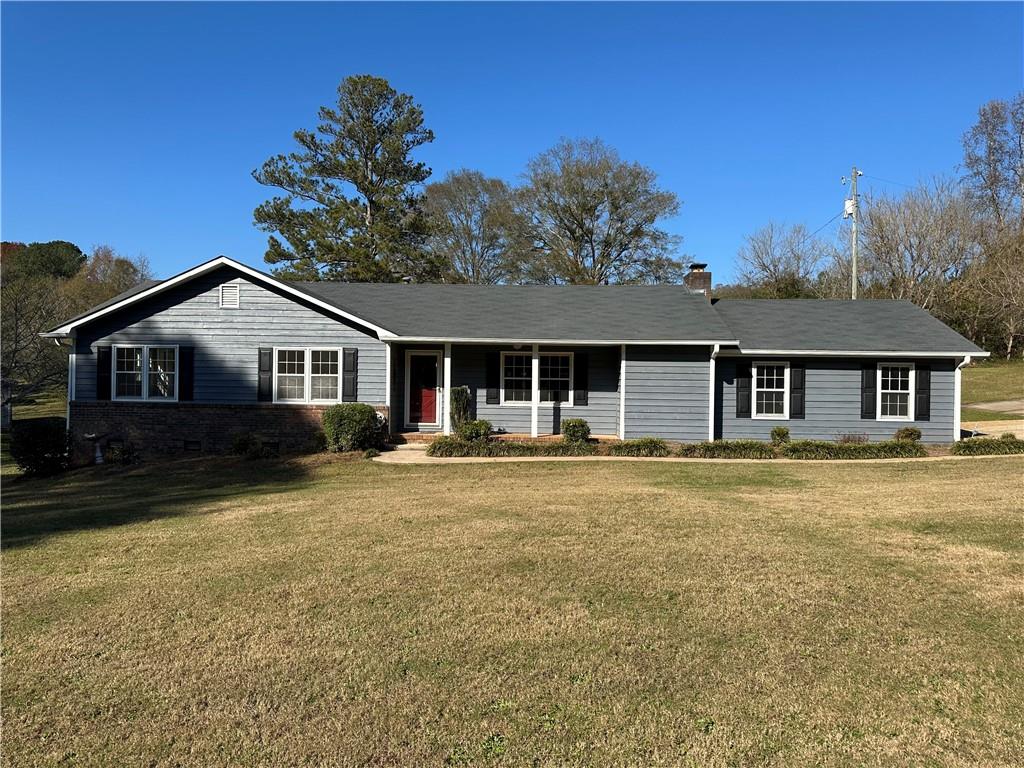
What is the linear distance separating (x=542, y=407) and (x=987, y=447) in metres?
10.1

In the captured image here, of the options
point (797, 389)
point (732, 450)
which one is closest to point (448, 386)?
point (732, 450)

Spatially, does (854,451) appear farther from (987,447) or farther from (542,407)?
(542,407)

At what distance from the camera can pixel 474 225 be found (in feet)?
139

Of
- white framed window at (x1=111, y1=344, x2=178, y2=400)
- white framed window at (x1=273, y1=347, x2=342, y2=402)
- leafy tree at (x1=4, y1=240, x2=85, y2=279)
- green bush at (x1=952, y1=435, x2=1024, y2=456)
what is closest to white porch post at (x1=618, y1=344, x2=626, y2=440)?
white framed window at (x1=273, y1=347, x2=342, y2=402)

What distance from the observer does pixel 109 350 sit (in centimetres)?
1578

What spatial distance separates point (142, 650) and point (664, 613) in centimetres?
351

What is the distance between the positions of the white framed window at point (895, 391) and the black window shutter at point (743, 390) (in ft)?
10.2

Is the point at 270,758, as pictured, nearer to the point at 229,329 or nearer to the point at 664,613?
the point at 664,613

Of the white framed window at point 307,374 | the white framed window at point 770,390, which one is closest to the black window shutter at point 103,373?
the white framed window at point 307,374

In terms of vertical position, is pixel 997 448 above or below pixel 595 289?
below

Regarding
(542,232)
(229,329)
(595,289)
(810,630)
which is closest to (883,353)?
(595,289)

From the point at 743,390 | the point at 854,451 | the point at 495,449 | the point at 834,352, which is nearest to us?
the point at 854,451

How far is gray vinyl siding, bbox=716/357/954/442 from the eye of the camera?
16156 mm

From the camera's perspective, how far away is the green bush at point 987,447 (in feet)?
47.6
